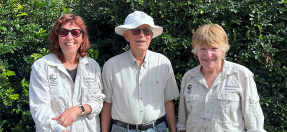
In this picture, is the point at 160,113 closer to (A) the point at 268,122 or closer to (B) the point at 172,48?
(B) the point at 172,48

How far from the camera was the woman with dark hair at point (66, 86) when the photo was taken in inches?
104

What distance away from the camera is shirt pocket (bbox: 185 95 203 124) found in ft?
9.16

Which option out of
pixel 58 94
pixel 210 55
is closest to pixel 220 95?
pixel 210 55

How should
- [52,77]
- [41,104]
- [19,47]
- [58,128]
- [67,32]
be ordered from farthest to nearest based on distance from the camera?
[19,47] → [67,32] → [52,77] → [41,104] → [58,128]

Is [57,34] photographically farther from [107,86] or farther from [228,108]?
[228,108]

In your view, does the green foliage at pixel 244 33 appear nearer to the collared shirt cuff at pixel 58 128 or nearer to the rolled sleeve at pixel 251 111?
the rolled sleeve at pixel 251 111

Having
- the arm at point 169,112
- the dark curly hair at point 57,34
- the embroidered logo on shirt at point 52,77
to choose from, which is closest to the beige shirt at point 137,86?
the arm at point 169,112

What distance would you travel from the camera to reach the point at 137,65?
10.2 ft

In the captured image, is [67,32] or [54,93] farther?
[67,32]

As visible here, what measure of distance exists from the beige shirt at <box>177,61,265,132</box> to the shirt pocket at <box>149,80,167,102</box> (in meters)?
0.42

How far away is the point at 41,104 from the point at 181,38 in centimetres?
208

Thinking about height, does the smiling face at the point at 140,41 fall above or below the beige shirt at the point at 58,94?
above

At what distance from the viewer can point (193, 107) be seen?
2824mm

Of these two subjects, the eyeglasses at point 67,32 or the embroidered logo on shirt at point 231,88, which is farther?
the eyeglasses at point 67,32
